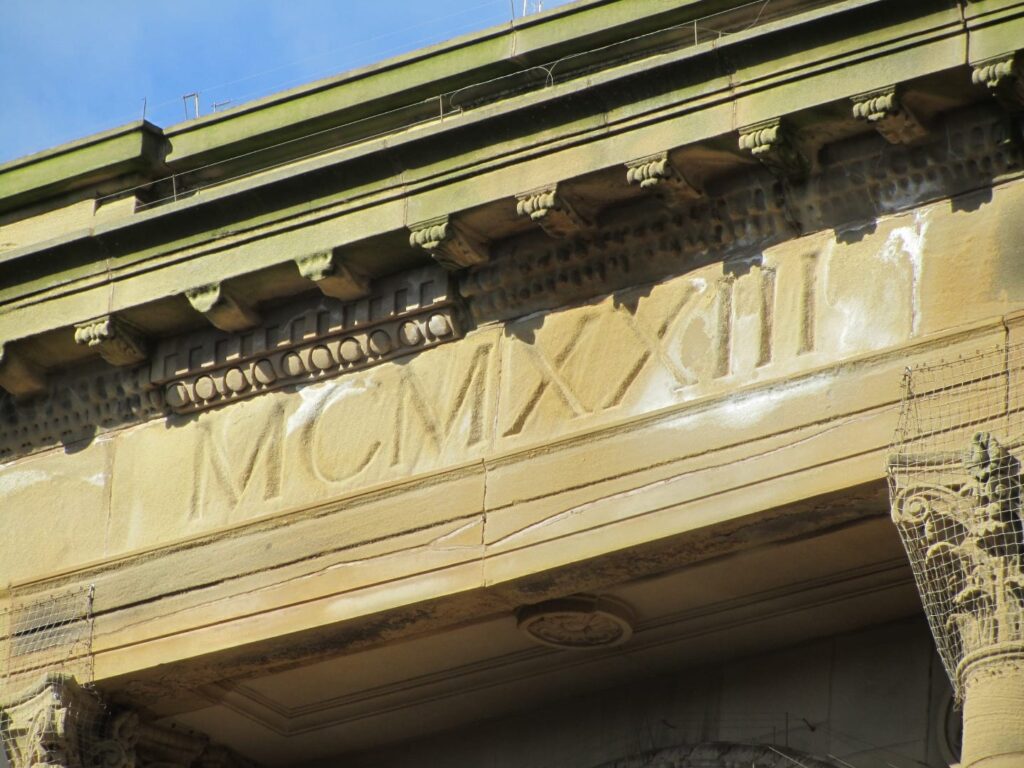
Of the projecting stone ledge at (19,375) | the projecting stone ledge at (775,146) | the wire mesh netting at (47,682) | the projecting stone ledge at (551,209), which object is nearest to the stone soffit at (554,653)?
the wire mesh netting at (47,682)

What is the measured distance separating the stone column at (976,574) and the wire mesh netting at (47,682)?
5.07 meters

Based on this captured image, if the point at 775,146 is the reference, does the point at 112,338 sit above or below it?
below

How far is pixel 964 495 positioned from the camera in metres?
11.5

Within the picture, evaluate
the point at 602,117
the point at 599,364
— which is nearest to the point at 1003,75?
the point at 602,117

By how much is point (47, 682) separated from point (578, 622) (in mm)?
3098

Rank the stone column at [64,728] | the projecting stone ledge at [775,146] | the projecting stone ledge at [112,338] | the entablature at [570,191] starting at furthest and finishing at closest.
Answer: the projecting stone ledge at [112,338], the stone column at [64,728], the projecting stone ledge at [775,146], the entablature at [570,191]

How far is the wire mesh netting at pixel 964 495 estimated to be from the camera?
1125cm

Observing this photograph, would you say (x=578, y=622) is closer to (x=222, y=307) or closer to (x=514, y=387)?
(x=514, y=387)

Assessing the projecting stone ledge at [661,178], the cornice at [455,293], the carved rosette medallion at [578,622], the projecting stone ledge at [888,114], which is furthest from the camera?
the carved rosette medallion at [578,622]

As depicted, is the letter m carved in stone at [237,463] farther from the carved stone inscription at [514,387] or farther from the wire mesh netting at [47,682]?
the wire mesh netting at [47,682]

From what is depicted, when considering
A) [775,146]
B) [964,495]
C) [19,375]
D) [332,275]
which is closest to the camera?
A: [964,495]

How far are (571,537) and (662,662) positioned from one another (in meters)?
1.88

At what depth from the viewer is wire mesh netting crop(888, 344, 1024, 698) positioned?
11250mm

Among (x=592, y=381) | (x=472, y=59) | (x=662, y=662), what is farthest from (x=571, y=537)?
(x=472, y=59)
